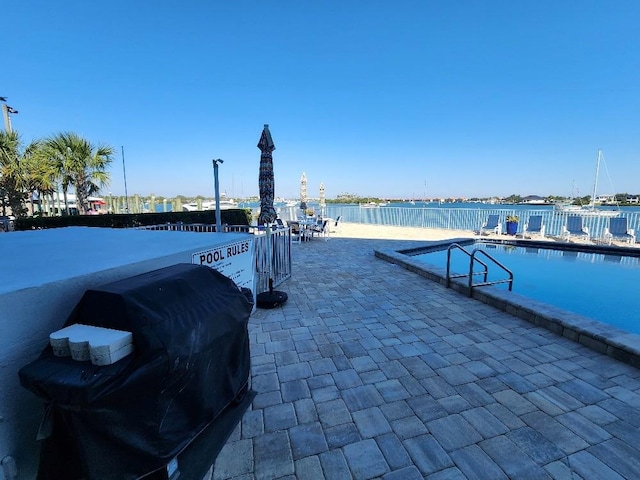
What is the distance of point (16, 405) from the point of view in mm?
1123

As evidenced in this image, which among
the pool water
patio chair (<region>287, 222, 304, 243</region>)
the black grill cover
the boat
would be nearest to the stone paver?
the black grill cover

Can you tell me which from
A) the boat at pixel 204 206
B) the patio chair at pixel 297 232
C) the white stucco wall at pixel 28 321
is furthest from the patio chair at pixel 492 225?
the white stucco wall at pixel 28 321

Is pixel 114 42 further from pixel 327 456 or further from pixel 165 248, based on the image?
pixel 327 456

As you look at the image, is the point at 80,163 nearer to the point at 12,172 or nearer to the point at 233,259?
the point at 12,172

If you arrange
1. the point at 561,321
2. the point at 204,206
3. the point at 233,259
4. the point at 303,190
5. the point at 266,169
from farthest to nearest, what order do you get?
the point at 204,206 → the point at 303,190 → the point at 266,169 → the point at 561,321 → the point at 233,259

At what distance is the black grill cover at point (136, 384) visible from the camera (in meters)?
0.94

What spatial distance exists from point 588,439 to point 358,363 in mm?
1567

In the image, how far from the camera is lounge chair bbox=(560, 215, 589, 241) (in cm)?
944

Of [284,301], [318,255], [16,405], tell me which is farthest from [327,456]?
[318,255]

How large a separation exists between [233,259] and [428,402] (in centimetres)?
211

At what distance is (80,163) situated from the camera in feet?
30.3

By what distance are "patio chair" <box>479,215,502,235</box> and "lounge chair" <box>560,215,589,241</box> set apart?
6.69ft

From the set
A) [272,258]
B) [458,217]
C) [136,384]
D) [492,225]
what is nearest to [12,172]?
[272,258]

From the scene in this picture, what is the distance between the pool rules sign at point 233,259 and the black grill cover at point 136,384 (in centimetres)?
94
